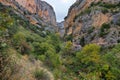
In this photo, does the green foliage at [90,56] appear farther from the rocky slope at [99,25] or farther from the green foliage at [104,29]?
the green foliage at [104,29]

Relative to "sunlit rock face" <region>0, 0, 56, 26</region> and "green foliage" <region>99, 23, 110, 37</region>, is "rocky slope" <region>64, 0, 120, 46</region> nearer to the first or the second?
"green foliage" <region>99, 23, 110, 37</region>

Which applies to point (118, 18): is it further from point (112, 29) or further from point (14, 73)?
point (14, 73)

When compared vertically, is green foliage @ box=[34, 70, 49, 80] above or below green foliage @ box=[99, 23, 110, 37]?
below

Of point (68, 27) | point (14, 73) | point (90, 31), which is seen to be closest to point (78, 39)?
point (90, 31)

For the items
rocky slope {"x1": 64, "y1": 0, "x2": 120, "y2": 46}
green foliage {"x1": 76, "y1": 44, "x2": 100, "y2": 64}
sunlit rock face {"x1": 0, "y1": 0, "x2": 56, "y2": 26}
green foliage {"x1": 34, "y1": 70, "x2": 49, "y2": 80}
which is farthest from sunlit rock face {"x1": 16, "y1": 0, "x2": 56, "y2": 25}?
green foliage {"x1": 34, "y1": 70, "x2": 49, "y2": 80}

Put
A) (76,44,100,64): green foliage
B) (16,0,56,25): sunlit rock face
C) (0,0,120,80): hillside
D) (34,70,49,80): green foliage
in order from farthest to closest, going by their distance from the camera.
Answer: (16,0,56,25): sunlit rock face → (76,44,100,64): green foliage → (34,70,49,80): green foliage → (0,0,120,80): hillside

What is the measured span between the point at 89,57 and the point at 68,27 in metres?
41.6

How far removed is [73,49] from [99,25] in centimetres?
1109

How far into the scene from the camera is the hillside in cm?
1138

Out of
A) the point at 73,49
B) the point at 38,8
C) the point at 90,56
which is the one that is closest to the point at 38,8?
the point at 38,8

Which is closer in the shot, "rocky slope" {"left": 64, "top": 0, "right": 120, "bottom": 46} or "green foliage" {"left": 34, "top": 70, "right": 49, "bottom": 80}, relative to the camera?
"green foliage" {"left": 34, "top": 70, "right": 49, "bottom": 80}

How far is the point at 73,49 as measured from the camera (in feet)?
181

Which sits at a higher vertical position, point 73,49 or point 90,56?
point 73,49

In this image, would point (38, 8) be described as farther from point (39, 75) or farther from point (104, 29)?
point (39, 75)
